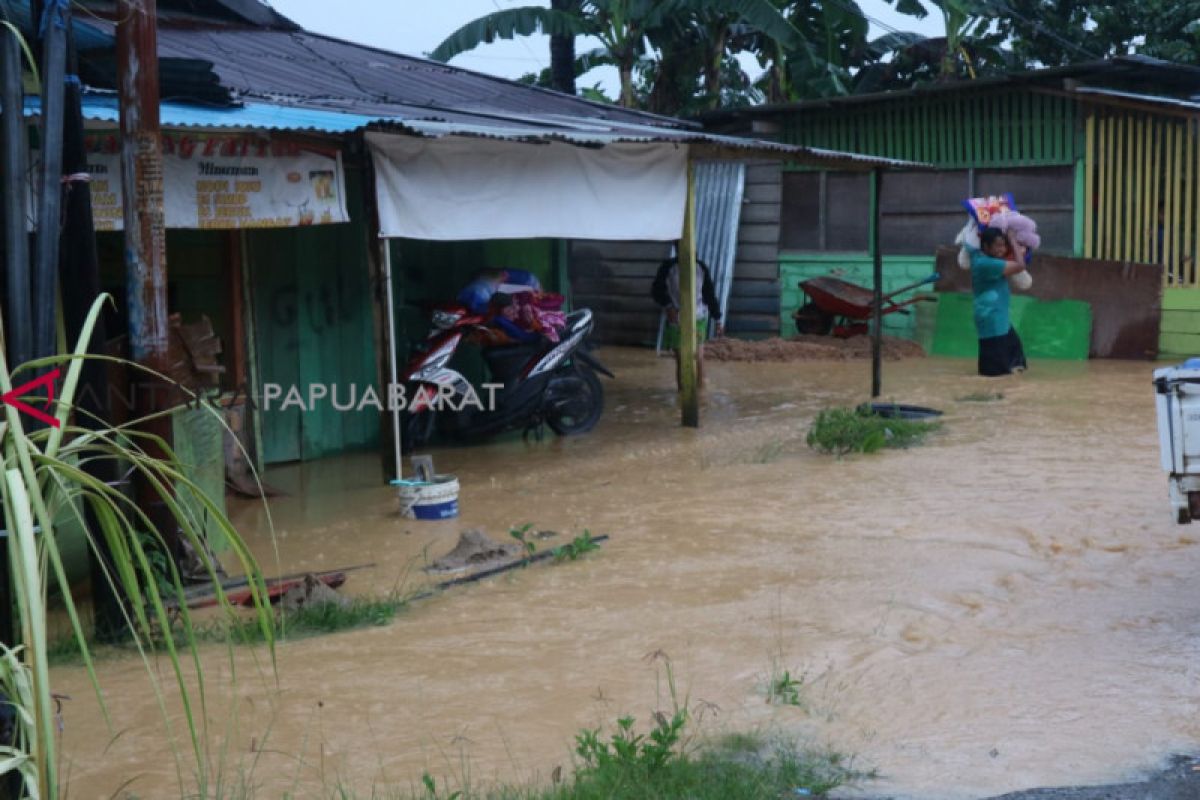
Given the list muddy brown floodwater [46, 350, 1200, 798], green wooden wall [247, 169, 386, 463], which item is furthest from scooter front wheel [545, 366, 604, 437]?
green wooden wall [247, 169, 386, 463]

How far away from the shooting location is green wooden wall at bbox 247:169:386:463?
10117 mm

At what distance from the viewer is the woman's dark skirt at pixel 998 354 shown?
555 inches

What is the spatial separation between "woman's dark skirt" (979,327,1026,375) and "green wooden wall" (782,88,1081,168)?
2.70 meters

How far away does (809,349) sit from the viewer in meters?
16.4

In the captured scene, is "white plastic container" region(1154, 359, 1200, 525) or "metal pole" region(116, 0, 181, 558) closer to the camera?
"white plastic container" region(1154, 359, 1200, 525)

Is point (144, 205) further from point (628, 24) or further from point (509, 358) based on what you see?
Result: point (628, 24)

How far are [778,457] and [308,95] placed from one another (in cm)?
406

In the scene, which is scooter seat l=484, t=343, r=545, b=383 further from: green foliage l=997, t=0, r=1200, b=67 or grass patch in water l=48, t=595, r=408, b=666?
green foliage l=997, t=0, r=1200, b=67

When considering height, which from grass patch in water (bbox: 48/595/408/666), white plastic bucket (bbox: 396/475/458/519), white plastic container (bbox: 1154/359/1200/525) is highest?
white plastic container (bbox: 1154/359/1200/525)

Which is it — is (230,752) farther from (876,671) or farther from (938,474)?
(938,474)

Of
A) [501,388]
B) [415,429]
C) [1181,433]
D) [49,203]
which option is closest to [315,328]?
[415,429]

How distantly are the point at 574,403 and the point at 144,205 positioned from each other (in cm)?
556

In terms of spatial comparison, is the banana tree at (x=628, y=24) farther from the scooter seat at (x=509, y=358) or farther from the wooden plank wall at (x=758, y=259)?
the scooter seat at (x=509, y=358)

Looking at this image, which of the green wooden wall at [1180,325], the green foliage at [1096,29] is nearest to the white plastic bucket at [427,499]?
the green wooden wall at [1180,325]
